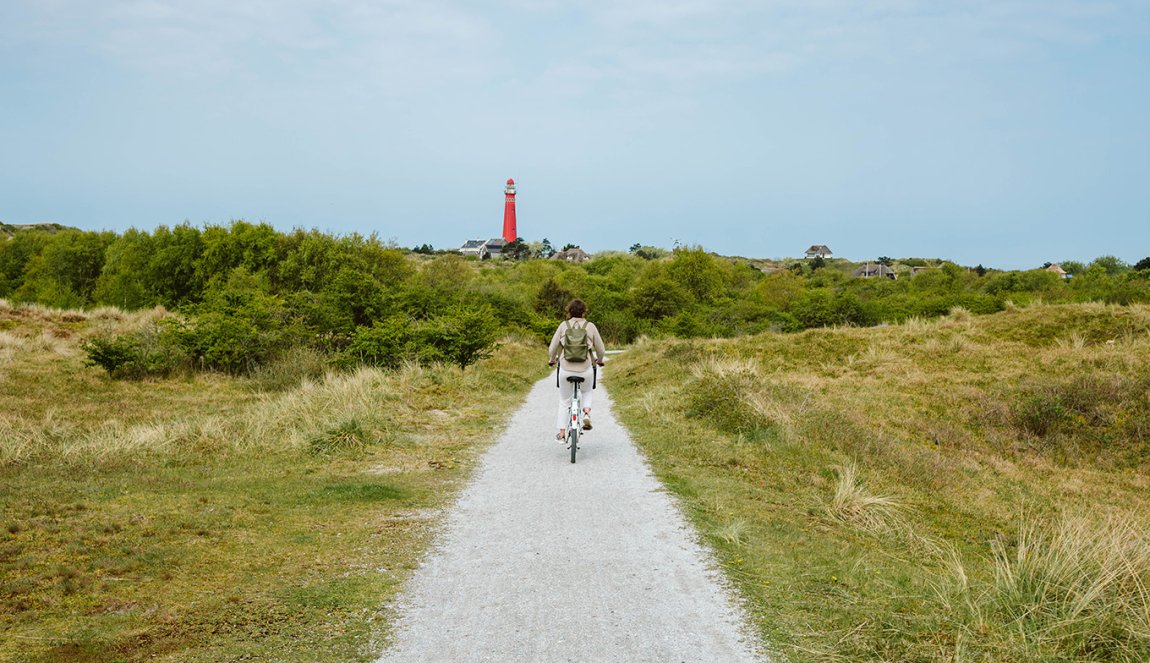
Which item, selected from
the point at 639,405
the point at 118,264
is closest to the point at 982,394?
the point at 639,405

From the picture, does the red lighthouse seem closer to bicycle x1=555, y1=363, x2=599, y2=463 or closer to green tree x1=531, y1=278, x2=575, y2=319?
green tree x1=531, y1=278, x2=575, y2=319

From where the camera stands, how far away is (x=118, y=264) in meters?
62.4

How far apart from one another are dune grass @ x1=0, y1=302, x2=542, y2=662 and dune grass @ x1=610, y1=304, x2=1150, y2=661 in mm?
2933

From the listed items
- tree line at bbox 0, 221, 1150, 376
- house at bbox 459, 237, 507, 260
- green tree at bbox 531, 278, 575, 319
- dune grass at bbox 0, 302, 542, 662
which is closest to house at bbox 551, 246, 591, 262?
house at bbox 459, 237, 507, 260

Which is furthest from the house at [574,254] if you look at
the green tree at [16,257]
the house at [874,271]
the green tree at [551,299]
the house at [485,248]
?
the green tree at [16,257]

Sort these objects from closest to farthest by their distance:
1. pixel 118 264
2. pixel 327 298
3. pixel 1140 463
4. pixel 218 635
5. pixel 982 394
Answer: pixel 218 635, pixel 1140 463, pixel 982 394, pixel 327 298, pixel 118 264

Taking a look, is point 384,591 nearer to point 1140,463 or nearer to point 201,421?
point 201,421

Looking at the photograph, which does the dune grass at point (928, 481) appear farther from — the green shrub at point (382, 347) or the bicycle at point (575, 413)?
the green shrub at point (382, 347)

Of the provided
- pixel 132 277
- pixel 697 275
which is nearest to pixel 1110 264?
pixel 697 275

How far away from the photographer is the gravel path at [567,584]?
15.5 ft

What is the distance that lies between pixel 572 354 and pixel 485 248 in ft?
490

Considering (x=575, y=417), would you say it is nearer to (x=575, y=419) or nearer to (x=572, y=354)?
(x=575, y=419)

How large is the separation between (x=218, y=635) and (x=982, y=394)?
2071 cm

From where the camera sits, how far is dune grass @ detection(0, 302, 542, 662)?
194 inches
